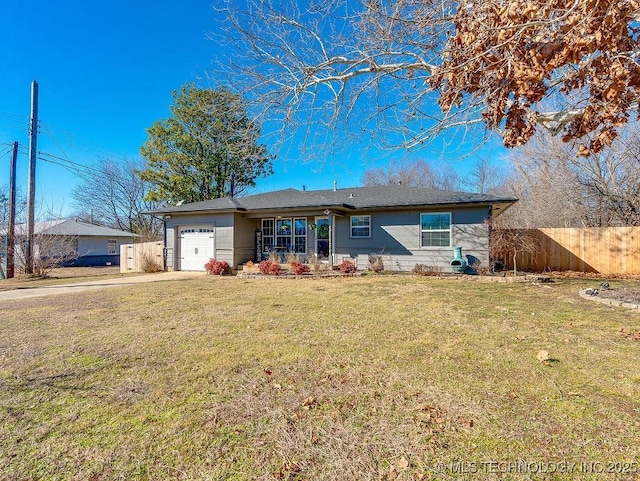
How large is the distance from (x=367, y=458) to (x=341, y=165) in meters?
6.39

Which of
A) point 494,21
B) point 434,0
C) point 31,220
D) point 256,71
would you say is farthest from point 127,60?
point 494,21

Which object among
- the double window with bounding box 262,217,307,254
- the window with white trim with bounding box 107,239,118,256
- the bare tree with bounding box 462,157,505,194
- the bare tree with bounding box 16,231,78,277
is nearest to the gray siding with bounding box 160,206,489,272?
the double window with bounding box 262,217,307,254

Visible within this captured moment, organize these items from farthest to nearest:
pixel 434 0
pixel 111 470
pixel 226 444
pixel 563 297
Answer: pixel 563 297 → pixel 434 0 → pixel 226 444 → pixel 111 470

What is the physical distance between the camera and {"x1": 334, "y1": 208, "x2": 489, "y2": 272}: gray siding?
12047 millimetres

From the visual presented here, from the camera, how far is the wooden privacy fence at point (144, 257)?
15727 millimetres

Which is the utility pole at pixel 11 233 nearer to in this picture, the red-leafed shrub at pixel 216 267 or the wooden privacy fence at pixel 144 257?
the wooden privacy fence at pixel 144 257

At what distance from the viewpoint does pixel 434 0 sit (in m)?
5.10

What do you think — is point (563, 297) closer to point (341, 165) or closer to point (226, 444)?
point (341, 165)

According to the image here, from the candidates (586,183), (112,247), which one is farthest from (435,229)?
(112,247)

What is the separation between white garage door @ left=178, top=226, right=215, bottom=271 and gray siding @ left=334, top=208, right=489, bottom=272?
5.86 meters

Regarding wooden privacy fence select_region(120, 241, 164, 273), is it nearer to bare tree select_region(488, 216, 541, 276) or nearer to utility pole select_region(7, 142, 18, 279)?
utility pole select_region(7, 142, 18, 279)

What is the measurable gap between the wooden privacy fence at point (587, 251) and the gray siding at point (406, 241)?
3483mm

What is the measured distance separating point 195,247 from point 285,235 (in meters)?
4.25

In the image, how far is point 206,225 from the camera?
15.2 m
